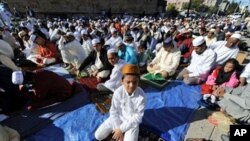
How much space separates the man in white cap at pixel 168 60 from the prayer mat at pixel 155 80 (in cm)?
12

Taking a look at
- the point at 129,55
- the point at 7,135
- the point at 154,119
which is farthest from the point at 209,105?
the point at 7,135

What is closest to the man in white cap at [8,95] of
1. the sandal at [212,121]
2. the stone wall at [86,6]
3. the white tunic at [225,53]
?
the sandal at [212,121]

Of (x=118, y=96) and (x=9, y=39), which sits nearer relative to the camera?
(x=118, y=96)

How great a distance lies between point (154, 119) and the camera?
3.66 m

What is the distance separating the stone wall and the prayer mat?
26878mm

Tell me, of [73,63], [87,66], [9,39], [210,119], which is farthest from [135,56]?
Result: [9,39]

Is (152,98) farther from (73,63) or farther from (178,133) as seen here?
(73,63)

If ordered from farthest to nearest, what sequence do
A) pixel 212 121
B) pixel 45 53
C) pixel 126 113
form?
pixel 45 53, pixel 212 121, pixel 126 113

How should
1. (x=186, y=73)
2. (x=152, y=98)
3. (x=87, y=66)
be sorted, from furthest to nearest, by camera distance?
(x=87, y=66) < (x=186, y=73) < (x=152, y=98)

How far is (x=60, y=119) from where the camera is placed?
3.70 m

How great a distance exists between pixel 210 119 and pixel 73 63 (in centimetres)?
426

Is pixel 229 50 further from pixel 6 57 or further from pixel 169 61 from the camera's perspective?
pixel 6 57

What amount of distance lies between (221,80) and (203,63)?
0.69 m

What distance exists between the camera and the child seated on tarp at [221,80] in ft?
12.9
